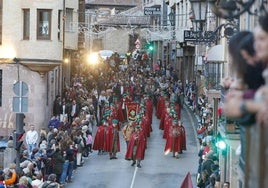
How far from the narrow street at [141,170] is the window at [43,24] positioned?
14.6ft

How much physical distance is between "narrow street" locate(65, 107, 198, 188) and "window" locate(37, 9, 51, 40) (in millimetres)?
4455

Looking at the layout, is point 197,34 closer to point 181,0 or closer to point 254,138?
point 254,138

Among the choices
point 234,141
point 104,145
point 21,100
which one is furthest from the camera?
point 104,145

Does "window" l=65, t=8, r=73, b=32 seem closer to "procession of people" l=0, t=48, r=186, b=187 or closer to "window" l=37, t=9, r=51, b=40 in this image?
"procession of people" l=0, t=48, r=186, b=187

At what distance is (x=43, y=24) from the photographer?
1190 inches

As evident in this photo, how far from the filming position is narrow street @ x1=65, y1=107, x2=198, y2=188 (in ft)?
77.0

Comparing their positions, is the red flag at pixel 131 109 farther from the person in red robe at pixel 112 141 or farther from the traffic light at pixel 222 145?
the traffic light at pixel 222 145

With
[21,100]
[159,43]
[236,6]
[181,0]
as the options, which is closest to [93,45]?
[159,43]

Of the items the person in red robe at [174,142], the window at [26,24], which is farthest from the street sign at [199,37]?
the window at [26,24]

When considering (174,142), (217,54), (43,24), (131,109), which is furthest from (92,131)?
(217,54)

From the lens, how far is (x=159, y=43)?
70.7m

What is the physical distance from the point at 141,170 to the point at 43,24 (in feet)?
24.0

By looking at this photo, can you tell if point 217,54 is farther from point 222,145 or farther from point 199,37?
point 222,145

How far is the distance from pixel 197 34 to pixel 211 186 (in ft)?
20.7
